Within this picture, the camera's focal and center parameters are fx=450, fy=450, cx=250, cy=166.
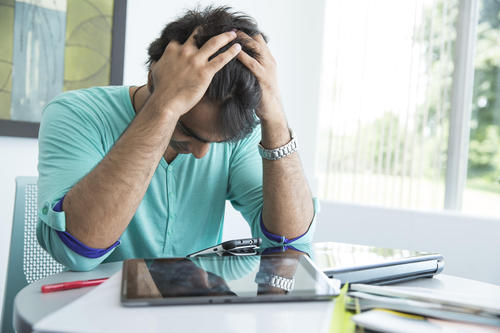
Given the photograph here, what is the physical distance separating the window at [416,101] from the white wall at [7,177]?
197cm

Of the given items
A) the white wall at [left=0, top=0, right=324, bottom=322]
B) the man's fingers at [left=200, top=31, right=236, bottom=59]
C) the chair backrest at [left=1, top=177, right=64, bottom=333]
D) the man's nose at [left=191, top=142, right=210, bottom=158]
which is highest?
the white wall at [left=0, top=0, right=324, bottom=322]

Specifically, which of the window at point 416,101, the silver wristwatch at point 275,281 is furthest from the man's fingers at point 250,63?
the window at point 416,101

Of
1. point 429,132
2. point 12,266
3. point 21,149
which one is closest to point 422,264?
point 12,266

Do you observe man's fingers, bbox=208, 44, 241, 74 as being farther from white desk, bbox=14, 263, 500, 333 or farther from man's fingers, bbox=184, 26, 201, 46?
white desk, bbox=14, 263, 500, 333

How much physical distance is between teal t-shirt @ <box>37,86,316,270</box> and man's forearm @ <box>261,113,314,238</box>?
4 cm

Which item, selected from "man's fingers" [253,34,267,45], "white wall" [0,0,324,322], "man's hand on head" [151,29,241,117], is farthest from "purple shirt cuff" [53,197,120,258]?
"white wall" [0,0,324,322]

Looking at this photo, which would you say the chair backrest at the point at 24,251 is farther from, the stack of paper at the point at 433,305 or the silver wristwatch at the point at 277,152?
the stack of paper at the point at 433,305

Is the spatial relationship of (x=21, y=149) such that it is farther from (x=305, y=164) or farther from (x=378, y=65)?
(x=378, y=65)

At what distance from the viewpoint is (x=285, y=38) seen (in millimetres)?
2924

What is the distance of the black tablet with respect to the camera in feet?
1.65

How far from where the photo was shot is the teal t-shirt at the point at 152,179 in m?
0.94

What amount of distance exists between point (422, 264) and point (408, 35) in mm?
2295

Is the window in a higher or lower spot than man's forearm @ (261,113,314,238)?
higher

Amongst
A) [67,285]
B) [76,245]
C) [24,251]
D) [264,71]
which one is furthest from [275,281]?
[24,251]
